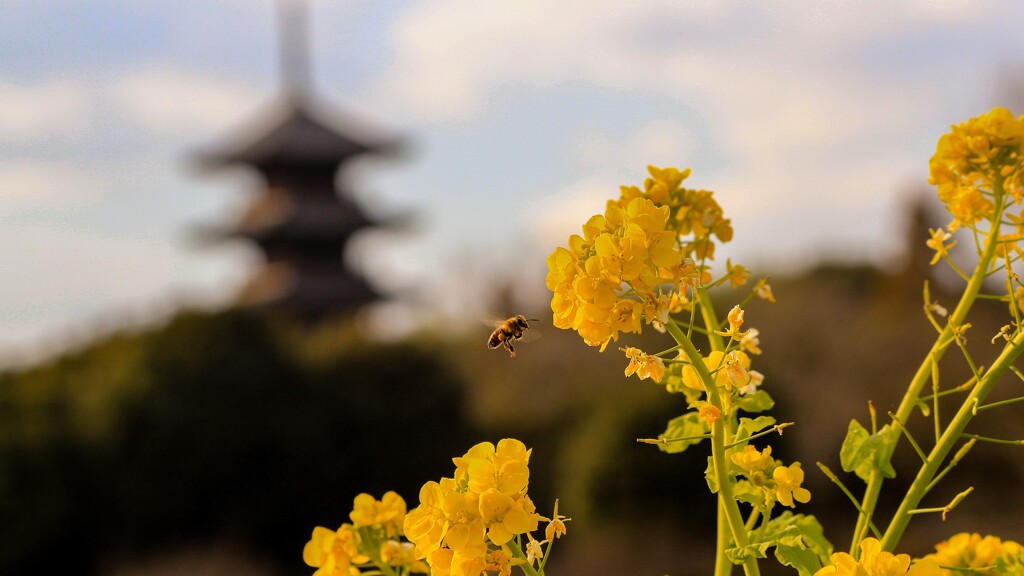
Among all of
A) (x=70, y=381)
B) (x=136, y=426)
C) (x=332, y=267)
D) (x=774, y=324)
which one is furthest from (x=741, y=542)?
(x=332, y=267)

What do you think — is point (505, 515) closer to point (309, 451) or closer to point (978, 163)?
point (978, 163)

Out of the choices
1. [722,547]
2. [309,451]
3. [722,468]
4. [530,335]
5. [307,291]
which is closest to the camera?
[722,468]

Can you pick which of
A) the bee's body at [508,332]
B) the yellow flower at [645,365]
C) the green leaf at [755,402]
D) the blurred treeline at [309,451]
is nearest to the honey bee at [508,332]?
the bee's body at [508,332]

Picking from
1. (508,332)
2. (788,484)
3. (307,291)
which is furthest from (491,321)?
(307,291)

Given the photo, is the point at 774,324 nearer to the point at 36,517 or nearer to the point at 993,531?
the point at 993,531

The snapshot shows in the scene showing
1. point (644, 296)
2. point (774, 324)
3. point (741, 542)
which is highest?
point (644, 296)

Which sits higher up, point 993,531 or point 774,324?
point 993,531

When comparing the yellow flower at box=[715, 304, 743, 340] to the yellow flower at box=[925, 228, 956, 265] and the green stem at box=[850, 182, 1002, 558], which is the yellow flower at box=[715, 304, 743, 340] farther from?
the yellow flower at box=[925, 228, 956, 265]

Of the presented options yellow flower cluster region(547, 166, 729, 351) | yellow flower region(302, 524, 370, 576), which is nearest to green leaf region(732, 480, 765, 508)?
yellow flower cluster region(547, 166, 729, 351)
